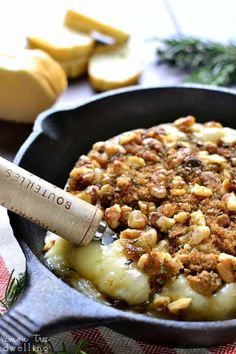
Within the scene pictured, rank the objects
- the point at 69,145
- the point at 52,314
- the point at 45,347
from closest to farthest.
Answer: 1. the point at 52,314
2. the point at 45,347
3. the point at 69,145

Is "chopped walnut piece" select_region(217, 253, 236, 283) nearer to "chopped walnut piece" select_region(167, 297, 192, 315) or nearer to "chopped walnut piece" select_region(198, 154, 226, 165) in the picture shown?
"chopped walnut piece" select_region(167, 297, 192, 315)

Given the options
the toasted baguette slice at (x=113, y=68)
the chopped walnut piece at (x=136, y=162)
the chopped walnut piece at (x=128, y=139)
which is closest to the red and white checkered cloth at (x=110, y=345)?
the chopped walnut piece at (x=136, y=162)

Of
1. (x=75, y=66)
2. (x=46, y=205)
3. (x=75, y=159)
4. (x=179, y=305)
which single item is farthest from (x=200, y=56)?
(x=179, y=305)

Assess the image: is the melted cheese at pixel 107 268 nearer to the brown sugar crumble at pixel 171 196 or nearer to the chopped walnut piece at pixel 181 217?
the brown sugar crumble at pixel 171 196

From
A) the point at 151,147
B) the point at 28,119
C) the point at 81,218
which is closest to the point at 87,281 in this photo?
the point at 81,218

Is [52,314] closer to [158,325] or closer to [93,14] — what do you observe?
[158,325]

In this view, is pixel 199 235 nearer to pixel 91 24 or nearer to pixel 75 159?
pixel 75 159

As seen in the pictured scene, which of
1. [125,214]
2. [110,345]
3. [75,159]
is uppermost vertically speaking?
[125,214]
